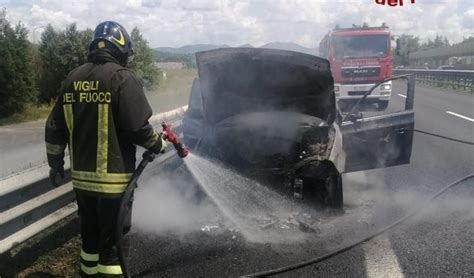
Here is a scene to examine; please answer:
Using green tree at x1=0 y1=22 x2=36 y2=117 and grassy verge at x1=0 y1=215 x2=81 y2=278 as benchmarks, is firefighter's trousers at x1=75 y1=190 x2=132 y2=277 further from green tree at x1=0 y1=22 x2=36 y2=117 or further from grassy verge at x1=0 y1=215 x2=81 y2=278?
green tree at x1=0 y1=22 x2=36 y2=117

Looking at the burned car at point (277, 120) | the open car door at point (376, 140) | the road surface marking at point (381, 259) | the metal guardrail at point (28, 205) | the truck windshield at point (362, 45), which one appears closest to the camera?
the metal guardrail at point (28, 205)

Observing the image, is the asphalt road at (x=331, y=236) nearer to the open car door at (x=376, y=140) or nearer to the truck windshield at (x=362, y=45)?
the open car door at (x=376, y=140)

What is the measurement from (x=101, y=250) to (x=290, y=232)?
6.63 ft

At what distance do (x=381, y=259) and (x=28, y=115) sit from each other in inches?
674

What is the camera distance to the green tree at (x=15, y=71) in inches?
698

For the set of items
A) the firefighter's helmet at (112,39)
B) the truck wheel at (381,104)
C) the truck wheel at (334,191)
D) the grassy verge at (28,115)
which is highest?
the firefighter's helmet at (112,39)

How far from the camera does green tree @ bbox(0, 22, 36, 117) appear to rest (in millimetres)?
17734

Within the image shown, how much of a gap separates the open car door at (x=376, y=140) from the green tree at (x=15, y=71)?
1495 centimetres

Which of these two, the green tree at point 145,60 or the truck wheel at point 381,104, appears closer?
the truck wheel at point 381,104

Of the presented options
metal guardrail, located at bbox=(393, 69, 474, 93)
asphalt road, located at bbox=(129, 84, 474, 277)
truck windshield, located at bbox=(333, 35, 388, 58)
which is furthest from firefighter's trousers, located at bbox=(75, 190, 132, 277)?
metal guardrail, located at bbox=(393, 69, 474, 93)

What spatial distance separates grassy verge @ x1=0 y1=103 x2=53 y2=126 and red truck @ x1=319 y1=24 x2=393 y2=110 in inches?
429

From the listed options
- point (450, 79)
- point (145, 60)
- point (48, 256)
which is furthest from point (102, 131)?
point (450, 79)

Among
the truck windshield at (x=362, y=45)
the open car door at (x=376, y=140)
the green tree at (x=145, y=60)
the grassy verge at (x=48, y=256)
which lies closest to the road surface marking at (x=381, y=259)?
the open car door at (x=376, y=140)

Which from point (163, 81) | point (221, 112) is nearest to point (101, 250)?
point (221, 112)
